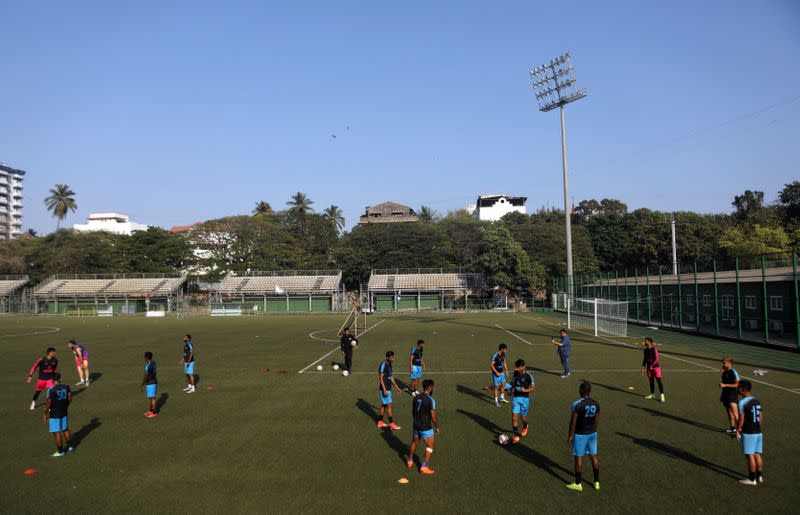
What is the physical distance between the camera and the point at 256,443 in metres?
11.6

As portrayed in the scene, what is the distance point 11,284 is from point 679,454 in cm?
9438

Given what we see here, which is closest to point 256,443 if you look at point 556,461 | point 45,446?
point 45,446

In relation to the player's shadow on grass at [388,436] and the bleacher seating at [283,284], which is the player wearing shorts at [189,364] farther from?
the bleacher seating at [283,284]

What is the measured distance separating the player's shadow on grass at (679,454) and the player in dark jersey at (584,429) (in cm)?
264

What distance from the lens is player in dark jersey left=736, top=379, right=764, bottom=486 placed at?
29.0ft

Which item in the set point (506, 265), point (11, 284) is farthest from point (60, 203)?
point (506, 265)

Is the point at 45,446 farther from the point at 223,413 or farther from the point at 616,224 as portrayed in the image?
the point at 616,224

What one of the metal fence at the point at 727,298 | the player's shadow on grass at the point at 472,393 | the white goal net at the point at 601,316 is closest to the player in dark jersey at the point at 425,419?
the player's shadow on grass at the point at 472,393

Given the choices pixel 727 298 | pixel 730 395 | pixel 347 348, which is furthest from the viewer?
pixel 727 298

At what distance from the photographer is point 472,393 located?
16.5 metres

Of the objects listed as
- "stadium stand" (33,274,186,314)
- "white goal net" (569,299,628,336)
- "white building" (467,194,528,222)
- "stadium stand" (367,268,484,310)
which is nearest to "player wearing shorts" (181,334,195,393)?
"white goal net" (569,299,628,336)

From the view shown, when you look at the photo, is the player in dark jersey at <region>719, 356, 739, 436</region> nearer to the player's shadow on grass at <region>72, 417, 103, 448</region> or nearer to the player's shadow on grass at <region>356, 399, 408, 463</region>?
the player's shadow on grass at <region>356, 399, 408, 463</region>

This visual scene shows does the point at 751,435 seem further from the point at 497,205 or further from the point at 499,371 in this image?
the point at 497,205

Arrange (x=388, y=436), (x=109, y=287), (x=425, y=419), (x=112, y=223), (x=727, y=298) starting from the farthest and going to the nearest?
(x=112, y=223) → (x=109, y=287) → (x=727, y=298) → (x=388, y=436) → (x=425, y=419)
